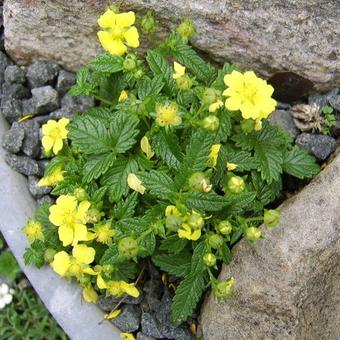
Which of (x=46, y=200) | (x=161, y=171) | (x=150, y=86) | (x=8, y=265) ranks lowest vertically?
(x=8, y=265)

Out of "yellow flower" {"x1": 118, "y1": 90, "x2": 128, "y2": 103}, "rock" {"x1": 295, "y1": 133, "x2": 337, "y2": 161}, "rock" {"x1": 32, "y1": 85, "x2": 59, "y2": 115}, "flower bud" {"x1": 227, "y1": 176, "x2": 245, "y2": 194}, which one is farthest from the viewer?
"rock" {"x1": 32, "y1": 85, "x2": 59, "y2": 115}

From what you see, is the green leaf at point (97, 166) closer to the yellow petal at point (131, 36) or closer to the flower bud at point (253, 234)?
the yellow petal at point (131, 36)

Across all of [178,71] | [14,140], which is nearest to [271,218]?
[178,71]

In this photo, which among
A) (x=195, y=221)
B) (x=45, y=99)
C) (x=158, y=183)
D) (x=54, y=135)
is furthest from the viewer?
(x=45, y=99)

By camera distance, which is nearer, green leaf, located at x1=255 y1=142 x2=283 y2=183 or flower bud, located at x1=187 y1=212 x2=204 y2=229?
flower bud, located at x1=187 y1=212 x2=204 y2=229

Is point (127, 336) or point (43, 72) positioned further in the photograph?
point (43, 72)

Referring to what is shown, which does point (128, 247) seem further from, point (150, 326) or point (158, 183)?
point (150, 326)

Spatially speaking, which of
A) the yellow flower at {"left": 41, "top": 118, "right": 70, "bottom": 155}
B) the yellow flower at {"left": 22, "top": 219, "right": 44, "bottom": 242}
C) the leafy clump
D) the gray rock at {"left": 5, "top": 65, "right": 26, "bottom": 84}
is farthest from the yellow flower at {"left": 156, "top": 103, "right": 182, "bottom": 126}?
the gray rock at {"left": 5, "top": 65, "right": 26, "bottom": 84}

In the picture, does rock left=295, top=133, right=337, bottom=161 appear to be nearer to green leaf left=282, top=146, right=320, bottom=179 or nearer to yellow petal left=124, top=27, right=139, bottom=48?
green leaf left=282, top=146, right=320, bottom=179
